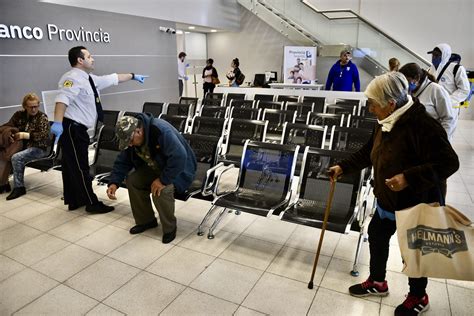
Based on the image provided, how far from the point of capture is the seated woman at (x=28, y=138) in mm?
3996

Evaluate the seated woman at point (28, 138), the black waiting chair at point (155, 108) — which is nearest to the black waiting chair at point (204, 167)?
the seated woman at point (28, 138)

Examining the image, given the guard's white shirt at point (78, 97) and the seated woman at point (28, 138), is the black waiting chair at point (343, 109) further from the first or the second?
the seated woman at point (28, 138)

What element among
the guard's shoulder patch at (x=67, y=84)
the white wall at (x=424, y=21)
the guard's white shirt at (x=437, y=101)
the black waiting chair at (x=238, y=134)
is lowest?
the black waiting chair at (x=238, y=134)

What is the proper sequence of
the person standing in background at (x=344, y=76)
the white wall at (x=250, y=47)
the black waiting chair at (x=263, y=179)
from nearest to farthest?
1. the black waiting chair at (x=263, y=179)
2. the person standing in background at (x=344, y=76)
3. the white wall at (x=250, y=47)

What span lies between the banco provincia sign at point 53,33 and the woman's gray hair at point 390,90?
593 cm

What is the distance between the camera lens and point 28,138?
13.2ft

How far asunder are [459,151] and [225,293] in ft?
18.0

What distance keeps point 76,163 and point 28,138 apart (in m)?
1.12

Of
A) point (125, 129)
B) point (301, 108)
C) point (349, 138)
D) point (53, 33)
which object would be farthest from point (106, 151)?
point (53, 33)

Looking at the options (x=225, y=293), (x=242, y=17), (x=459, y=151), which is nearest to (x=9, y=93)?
(x=225, y=293)

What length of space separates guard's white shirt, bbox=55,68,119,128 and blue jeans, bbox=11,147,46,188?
3.83ft

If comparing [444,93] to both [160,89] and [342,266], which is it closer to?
[342,266]

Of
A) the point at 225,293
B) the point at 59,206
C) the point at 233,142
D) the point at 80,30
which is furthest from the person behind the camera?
the point at 80,30

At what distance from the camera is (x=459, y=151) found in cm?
583
